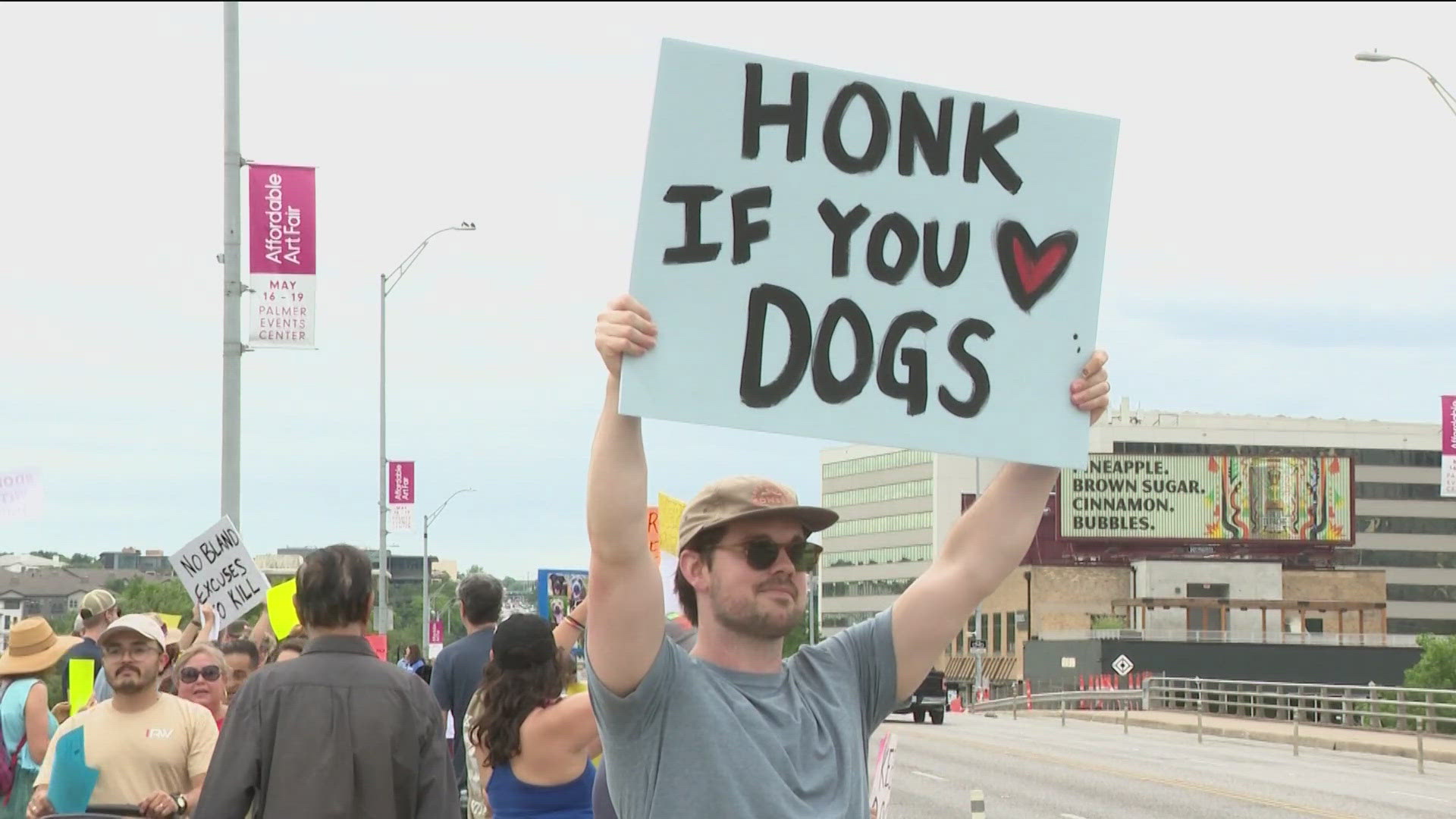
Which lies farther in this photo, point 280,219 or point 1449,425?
point 1449,425

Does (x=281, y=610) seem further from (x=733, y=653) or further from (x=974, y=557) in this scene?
(x=733, y=653)

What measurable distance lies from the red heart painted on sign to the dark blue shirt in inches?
214

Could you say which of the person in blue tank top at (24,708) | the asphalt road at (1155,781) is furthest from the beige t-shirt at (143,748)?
the asphalt road at (1155,781)

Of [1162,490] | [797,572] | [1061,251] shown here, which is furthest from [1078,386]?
[1162,490]

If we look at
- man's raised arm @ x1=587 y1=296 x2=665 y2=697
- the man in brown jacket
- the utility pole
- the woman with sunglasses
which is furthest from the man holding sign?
the utility pole

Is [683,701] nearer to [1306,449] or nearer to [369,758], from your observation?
→ [369,758]

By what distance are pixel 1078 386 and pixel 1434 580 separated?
17552 centimetres

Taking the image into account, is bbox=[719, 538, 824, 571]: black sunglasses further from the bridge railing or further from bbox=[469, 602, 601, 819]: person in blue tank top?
the bridge railing

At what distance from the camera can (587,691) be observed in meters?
6.38

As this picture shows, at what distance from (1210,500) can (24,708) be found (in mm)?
114943

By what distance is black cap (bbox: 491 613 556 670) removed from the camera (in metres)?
7.25

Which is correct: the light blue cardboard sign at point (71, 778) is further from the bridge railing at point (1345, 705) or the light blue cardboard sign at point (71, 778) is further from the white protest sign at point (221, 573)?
the bridge railing at point (1345, 705)

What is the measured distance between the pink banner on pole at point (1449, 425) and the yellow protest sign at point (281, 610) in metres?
30.9

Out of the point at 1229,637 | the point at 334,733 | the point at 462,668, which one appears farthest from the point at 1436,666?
the point at 334,733
